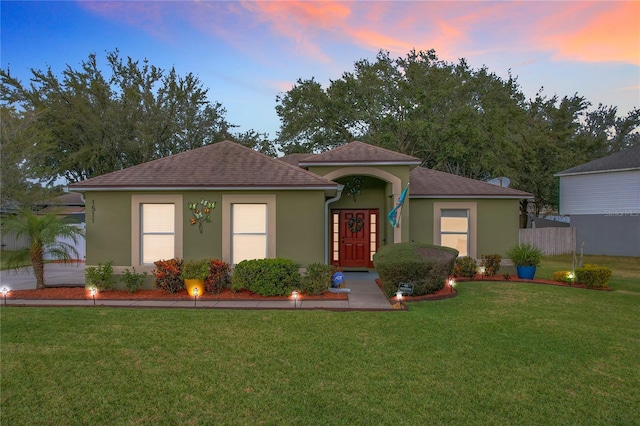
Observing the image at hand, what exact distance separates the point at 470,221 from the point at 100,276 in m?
11.7

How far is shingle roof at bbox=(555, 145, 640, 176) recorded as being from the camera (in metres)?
22.5

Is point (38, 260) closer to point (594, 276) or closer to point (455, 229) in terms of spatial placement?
point (455, 229)

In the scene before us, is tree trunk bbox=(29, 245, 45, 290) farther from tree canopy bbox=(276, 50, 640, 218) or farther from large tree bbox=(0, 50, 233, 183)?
tree canopy bbox=(276, 50, 640, 218)

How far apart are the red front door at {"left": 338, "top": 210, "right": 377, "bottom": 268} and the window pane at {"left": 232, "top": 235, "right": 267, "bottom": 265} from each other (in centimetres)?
474

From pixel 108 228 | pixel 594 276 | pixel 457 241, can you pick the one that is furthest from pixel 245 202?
pixel 594 276

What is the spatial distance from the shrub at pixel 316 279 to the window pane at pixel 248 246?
1659 mm

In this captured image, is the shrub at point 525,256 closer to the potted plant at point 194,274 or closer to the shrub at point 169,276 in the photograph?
the potted plant at point 194,274

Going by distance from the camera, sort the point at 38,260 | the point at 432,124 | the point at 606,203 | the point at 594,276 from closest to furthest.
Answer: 1. the point at 38,260
2. the point at 594,276
3. the point at 606,203
4. the point at 432,124

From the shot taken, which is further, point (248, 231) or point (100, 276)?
point (248, 231)

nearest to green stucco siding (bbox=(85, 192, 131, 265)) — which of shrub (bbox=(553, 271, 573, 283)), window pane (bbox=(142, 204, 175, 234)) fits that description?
window pane (bbox=(142, 204, 175, 234))

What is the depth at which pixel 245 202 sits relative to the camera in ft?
35.1

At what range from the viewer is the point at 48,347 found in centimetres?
580

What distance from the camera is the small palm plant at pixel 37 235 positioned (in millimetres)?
10234

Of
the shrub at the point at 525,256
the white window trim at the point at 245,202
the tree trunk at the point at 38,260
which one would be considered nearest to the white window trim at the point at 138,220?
the white window trim at the point at 245,202
